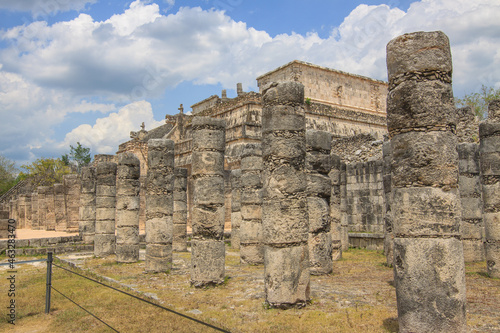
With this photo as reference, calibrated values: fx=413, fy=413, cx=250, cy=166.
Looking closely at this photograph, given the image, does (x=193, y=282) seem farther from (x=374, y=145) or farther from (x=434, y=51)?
(x=374, y=145)

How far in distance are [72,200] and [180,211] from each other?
10344 mm

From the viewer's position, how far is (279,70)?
3156 cm

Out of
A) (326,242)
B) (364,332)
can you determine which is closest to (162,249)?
(326,242)

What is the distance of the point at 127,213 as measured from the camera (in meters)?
13.3

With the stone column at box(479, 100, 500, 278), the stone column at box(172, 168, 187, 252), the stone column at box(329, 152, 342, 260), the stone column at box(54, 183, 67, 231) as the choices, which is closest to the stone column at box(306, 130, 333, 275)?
the stone column at box(329, 152, 342, 260)

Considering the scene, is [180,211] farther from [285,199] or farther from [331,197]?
[285,199]

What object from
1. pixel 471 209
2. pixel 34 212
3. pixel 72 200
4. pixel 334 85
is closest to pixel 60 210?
pixel 72 200

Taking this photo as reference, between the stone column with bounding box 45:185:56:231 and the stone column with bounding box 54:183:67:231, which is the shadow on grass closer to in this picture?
the stone column with bounding box 54:183:67:231

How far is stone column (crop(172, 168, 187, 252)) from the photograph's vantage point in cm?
1608

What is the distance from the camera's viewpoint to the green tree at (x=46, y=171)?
4141 centimetres

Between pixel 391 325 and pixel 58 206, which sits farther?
pixel 58 206

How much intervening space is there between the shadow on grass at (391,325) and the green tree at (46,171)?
134ft

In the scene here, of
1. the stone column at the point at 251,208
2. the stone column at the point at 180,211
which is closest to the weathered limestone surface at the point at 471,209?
the stone column at the point at 251,208

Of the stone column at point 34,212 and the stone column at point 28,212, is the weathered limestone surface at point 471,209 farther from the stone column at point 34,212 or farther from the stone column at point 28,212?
the stone column at point 28,212
